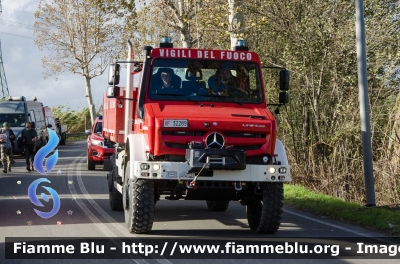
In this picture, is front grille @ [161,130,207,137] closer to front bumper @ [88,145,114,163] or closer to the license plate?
the license plate

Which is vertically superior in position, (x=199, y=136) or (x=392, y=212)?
(x=199, y=136)

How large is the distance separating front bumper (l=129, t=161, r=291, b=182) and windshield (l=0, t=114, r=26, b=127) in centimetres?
2328

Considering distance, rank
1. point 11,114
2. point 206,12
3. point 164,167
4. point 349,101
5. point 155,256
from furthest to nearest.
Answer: point 11,114
point 206,12
point 349,101
point 164,167
point 155,256

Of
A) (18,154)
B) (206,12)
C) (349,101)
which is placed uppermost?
(206,12)

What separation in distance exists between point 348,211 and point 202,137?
4198 millimetres

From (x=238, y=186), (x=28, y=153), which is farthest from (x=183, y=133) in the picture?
(x=28, y=153)

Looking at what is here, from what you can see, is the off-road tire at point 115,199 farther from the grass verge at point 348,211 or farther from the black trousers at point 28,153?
the black trousers at point 28,153

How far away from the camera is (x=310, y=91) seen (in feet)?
66.4

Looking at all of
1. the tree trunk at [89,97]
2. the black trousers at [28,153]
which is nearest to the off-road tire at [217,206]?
the black trousers at [28,153]

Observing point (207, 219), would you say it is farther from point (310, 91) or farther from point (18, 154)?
point (18, 154)

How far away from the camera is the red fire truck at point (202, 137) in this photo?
34.0 ft

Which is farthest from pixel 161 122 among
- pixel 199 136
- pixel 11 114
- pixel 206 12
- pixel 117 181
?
pixel 11 114

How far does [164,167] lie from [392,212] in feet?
15.3

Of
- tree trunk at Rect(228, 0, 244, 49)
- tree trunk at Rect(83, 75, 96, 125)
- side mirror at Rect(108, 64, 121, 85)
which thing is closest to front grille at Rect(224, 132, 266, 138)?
side mirror at Rect(108, 64, 121, 85)
